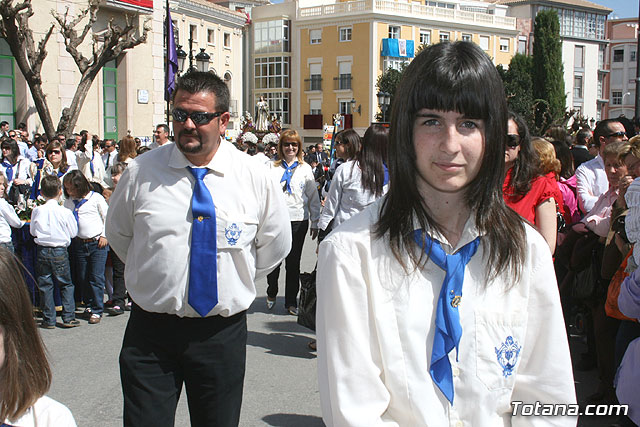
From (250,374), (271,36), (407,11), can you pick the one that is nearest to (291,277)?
(250,374)

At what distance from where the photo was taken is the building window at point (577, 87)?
76.2 m

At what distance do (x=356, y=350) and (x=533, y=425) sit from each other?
1.85ft

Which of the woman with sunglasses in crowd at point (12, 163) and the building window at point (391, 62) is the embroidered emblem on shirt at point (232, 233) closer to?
the woman with sunglasses in crowd at point (12, 163)

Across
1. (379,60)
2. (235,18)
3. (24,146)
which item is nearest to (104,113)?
(24,146)

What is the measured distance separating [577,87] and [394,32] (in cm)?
2916

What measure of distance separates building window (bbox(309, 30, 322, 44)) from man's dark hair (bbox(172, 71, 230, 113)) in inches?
2387

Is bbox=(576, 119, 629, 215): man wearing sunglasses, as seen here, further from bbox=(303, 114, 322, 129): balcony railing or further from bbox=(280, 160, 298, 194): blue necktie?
bbox=(303, 114, 322, 129): balcony railing

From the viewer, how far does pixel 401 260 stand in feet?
5.91

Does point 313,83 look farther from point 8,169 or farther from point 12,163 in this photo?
point 8,169

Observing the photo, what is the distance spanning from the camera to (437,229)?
6.22ft

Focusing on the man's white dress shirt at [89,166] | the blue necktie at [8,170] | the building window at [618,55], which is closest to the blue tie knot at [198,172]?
the man's white dress shirt at [89,166]

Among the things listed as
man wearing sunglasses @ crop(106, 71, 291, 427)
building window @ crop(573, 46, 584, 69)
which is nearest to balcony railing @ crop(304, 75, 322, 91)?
building window @ crop(573, 46, 584, 69)

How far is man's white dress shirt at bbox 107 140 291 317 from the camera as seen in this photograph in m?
3.34

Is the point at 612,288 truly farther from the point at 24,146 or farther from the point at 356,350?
the point at 24,146
